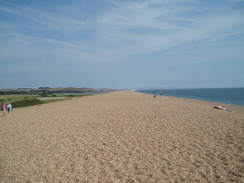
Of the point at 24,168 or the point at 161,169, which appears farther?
the point at 24,168

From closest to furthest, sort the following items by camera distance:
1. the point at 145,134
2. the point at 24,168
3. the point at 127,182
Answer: the point at 127,182, the point at 24,168, the point at 145,134

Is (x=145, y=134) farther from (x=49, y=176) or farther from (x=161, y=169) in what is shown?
(x=49, y=176)

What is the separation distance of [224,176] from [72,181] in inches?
170

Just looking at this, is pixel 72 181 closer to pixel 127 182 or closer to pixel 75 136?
pixel 127 182

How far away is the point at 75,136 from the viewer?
31.5ft

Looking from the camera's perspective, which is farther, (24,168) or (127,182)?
(24,168)

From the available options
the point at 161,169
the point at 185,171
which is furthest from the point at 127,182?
the point at 185,171

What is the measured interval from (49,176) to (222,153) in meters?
6.12

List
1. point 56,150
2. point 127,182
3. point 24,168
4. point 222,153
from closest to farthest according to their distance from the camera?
point 127,182
point 24,168
point 222,153
point 56,150

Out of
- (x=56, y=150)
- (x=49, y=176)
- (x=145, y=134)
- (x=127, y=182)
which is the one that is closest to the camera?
(x=127, y=182)

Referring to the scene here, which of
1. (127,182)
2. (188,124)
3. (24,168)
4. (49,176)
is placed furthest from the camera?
(188,124)

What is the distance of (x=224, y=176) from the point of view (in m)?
4.96

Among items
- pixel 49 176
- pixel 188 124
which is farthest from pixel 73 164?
pixel 188 124

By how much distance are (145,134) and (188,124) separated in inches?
145
